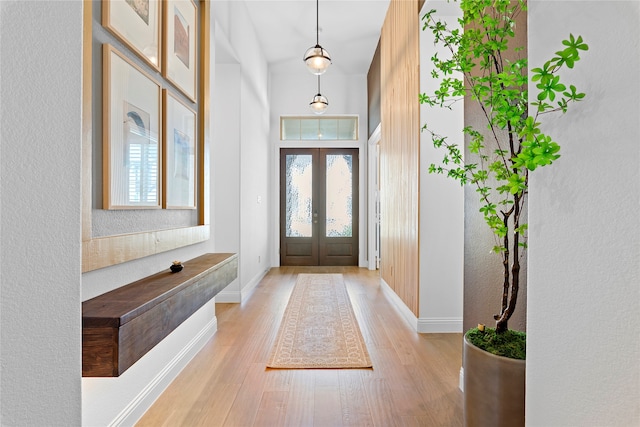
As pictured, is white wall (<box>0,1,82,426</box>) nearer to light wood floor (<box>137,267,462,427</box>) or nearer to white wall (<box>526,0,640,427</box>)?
white wall (<box>526,0,640,427</box>)

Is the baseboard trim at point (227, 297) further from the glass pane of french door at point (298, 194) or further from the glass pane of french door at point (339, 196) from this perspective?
the glass pane of french door at point (339, 196)

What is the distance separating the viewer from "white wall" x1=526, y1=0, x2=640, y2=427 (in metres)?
0.77

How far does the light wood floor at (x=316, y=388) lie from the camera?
187 centimetres

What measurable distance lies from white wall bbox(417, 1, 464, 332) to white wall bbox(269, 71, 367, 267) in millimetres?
3447

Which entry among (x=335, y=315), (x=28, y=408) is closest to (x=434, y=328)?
(x=335, y=315)

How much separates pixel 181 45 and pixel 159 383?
6.44ft

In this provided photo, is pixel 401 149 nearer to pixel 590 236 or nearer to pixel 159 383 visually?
pixel 159 383

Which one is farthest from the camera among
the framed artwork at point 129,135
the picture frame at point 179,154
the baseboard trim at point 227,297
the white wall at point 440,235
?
the baseboard trim at point 227,297

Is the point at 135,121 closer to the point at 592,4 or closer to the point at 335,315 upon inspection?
the point at 592,4

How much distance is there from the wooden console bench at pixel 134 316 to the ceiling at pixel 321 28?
140 inches

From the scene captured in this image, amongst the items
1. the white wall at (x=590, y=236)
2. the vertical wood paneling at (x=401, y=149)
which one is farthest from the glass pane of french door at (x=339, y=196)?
the white wall at (x=590, y=236)

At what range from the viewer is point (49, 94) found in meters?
0.71

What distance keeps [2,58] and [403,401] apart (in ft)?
6.90

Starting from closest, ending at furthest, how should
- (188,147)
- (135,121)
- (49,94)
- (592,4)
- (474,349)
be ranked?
(49,94)
(592,4)
(474,349)
(135,121)
(188,147)
